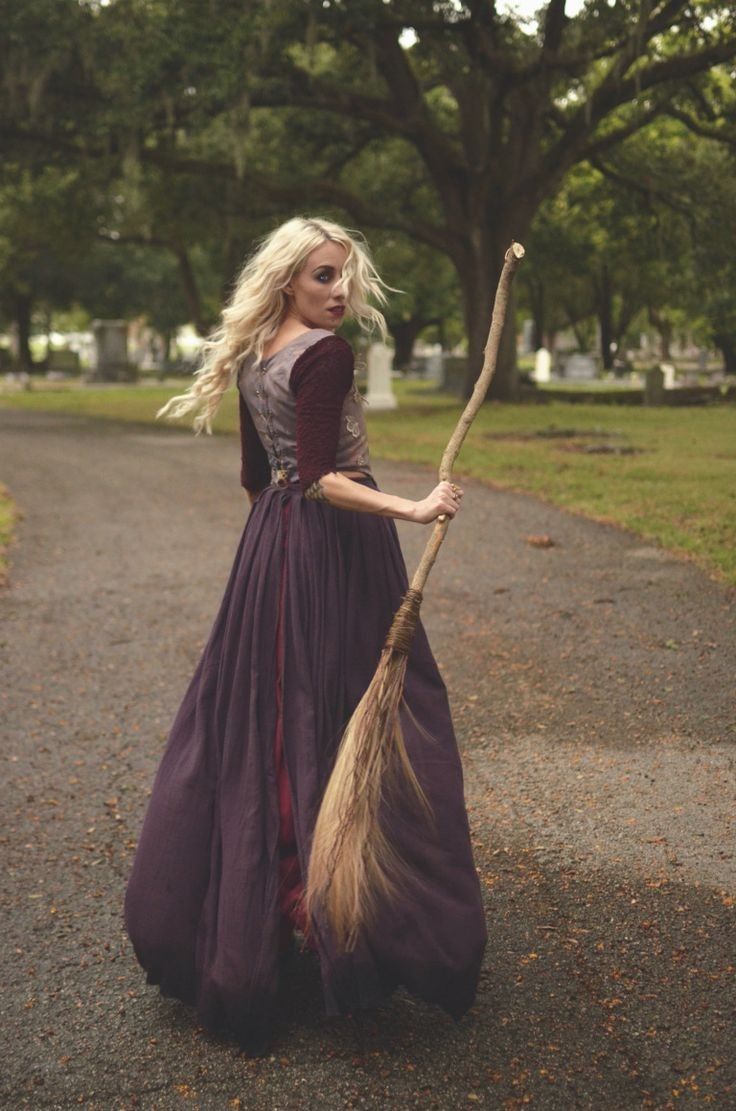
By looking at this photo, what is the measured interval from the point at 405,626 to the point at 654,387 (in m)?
23.4

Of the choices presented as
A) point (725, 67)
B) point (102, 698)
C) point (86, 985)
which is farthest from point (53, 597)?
point (725, 67)

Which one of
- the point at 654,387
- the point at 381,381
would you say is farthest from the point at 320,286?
the point at 654,387

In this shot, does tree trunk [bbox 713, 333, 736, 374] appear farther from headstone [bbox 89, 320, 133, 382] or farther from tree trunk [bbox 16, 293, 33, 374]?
tree trunk [bbox 16, 293, 33, 374]

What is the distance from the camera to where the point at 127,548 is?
9852 mm

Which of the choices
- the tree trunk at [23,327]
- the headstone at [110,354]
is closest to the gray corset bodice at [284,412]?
the headstone at [110,354]

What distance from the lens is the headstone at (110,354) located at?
4062 centimetres

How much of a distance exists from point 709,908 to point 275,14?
16280 mm

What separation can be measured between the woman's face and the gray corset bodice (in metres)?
0.05

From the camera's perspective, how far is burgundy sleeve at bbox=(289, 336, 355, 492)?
9.16 feet

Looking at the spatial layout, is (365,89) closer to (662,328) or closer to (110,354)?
(110,354)

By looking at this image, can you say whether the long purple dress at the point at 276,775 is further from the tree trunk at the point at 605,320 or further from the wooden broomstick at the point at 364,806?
the tree trunk at the point at 605,320

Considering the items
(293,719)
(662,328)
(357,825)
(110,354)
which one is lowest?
(357,825)

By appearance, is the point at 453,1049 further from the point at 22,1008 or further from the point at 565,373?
the point at 565,373

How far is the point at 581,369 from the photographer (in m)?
46.8
